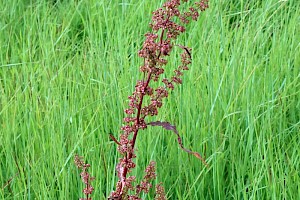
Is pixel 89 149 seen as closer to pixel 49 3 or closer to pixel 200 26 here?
pixel 200 26

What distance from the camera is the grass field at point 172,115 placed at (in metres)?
2.07

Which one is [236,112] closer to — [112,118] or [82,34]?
[112,118]

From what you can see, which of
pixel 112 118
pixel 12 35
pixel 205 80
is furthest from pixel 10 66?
pixel 205 80

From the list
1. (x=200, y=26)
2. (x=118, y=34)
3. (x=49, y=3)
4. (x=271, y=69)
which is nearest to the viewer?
(x=271, y=69)

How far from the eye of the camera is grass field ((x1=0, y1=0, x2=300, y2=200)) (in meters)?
2.07

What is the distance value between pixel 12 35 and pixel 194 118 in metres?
1.34

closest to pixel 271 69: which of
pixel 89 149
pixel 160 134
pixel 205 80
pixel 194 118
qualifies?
pixel 205 80

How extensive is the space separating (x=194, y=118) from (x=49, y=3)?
182 centimetres

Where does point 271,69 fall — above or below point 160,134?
above

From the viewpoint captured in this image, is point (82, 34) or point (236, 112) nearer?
point (236, 112)

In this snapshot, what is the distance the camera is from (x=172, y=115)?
237cm

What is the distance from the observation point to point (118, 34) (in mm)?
2922

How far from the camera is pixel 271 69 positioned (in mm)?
2562

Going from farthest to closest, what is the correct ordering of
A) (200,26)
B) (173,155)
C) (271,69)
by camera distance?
(200,26) < (271,69) < (173,155)
